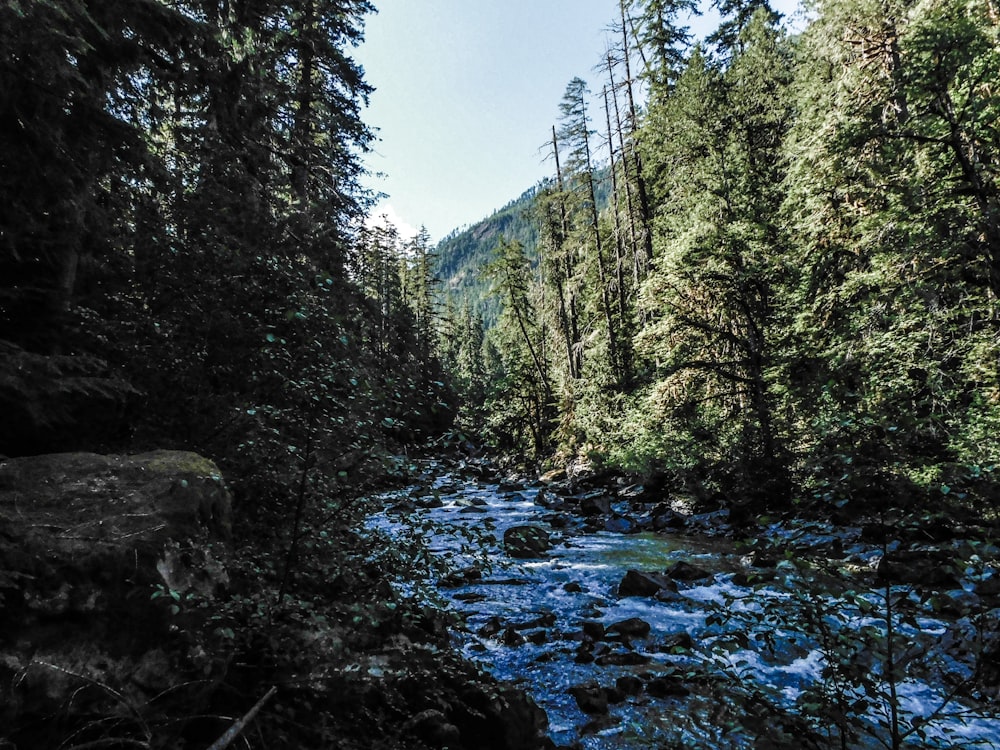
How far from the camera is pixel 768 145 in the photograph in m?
18.6

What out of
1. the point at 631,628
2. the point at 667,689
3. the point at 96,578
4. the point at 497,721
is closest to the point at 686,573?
the point at 631,628

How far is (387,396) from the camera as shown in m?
4.96

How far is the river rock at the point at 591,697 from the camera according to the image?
5.91m

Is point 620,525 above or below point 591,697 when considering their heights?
below

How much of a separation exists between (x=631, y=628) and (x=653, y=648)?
0.56 meters

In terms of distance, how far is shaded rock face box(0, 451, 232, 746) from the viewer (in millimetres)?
2766

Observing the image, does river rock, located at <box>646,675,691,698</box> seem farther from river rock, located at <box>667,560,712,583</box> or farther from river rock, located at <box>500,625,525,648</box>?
river rock, located at <box>667,560,712,583</box>

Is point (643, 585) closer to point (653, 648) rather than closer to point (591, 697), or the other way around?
point (653, 648)

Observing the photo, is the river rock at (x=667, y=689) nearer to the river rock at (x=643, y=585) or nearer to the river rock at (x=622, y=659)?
the river rock at (x=622, y=659)

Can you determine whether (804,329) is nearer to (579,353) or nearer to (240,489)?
(240,489)

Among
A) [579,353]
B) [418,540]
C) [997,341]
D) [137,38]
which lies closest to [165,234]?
[137,38]

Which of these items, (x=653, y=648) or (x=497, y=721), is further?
(x=653, y=648)

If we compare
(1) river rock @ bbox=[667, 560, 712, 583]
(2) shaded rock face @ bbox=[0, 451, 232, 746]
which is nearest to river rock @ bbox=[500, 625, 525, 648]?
(1) river rock @ bbox=[667, 560, 712, 583]

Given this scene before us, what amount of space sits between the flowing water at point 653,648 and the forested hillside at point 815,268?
149cm
